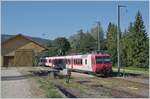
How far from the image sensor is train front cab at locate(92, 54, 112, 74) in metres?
42.5

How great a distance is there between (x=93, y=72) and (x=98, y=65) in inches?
54.2

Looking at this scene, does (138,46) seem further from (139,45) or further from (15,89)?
(15,89)

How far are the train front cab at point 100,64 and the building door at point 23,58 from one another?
36.6 m

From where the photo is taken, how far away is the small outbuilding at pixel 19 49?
77787 mm

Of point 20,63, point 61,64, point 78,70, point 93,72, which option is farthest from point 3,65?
point 93,72

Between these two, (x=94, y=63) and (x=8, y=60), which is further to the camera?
(x=8, y=60)

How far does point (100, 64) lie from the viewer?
42625 millimetres

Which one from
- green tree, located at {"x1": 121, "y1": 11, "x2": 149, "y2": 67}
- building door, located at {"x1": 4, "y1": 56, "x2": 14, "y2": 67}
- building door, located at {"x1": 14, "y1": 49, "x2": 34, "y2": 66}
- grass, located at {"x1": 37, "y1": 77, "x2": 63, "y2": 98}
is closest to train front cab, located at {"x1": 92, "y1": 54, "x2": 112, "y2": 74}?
grass, located at {"x1": 37, "y1": 77, "x2": 63, "y2": 98}

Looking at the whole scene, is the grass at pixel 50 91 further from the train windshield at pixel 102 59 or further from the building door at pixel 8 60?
the building door at pixel 8 60

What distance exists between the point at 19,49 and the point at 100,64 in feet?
125

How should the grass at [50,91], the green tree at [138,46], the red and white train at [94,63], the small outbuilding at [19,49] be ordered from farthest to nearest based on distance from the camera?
the small outbuilding at [19,49] < the green tree at [138,46] < the red and white train at [94,63] < the grass at [50,91]

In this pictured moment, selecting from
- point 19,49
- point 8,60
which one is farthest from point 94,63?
point 8,60

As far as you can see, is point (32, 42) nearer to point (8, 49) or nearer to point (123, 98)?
point (8, 49)

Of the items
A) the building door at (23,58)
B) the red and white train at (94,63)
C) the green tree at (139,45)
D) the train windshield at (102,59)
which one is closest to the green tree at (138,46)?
the green tree at (139,45)
